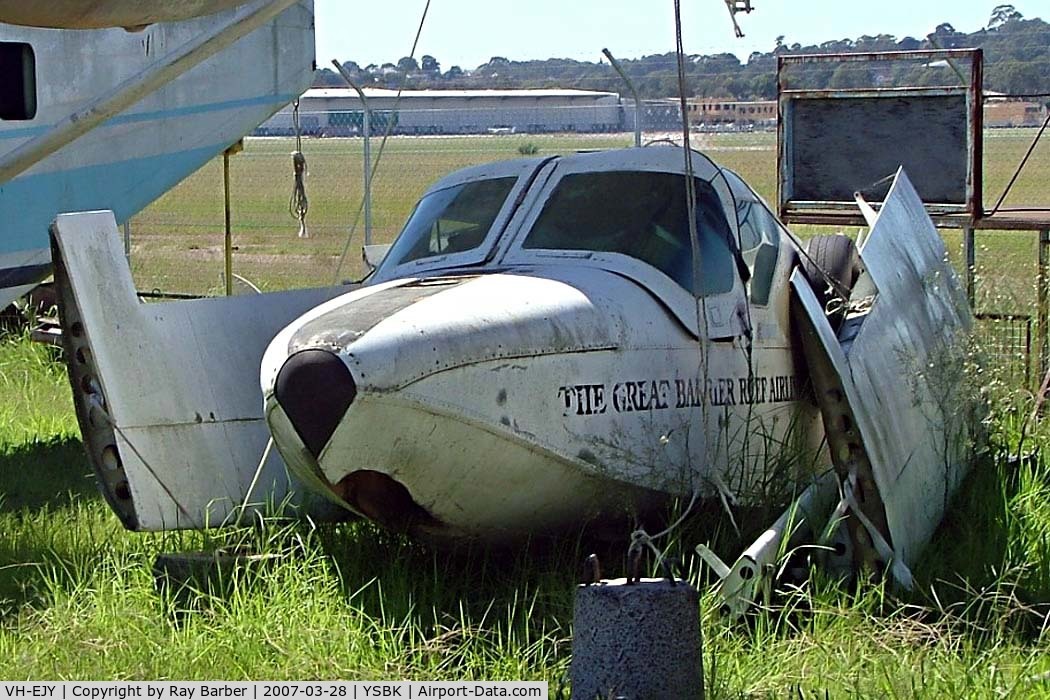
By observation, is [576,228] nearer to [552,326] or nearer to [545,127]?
[552,326]

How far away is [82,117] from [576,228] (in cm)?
240

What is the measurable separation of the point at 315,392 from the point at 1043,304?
5945 mm

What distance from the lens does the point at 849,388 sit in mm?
6230

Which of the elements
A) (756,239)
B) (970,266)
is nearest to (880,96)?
(970,266)

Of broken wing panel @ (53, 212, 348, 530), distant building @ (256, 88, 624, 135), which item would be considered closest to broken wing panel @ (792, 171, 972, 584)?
broken wing panel @ (53, 212, 348, 530)

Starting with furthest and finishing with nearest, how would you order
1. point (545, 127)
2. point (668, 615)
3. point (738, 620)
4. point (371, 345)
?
point (545, 127), point (738, 620), point (371, 345), point (668, 615)

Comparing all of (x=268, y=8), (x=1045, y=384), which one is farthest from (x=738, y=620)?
(x=1045, y=384)

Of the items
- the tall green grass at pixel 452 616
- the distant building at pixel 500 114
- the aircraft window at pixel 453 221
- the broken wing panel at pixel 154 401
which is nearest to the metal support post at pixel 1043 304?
the tall green grass at pixel 452 616

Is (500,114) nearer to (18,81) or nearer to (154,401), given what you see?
(18,81)

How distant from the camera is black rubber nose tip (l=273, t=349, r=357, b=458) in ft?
18.0

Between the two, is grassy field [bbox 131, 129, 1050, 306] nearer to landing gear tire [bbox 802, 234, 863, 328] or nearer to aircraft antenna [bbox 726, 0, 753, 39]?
landing gear tire [bbox 802, 234, 863, 328]

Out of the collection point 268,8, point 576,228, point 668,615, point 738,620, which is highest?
point 268,8

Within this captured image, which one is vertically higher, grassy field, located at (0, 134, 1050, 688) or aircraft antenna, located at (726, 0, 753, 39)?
aircraft antenna, located at (726, 0, 753, 39)

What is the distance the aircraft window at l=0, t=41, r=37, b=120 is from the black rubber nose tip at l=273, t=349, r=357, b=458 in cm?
537
